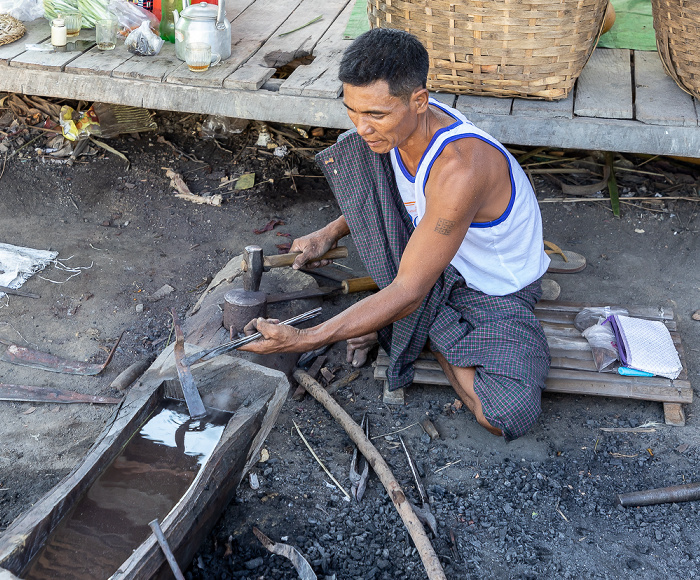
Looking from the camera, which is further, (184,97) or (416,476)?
(184,97)

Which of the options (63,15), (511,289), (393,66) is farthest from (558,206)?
(63,15)

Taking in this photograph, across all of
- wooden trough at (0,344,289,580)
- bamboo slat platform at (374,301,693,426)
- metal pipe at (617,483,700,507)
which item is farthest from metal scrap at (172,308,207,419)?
metal pipe at (617,483,700,507)

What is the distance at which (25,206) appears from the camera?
14.2 feet

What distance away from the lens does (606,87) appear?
3828mm

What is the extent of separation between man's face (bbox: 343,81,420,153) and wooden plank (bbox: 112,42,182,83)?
180cm

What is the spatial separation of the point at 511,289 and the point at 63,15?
3.15m

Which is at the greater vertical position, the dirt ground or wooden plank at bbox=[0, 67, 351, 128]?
wooden plank at bbox=[0, 67, 351, 128]

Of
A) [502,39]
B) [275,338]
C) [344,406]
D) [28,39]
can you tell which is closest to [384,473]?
[344,406]

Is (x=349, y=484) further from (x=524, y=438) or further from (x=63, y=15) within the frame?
(x=63, y=15)

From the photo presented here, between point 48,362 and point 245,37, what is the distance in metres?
2.29

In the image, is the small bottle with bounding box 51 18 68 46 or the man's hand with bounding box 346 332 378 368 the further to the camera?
the small bottle with bounding box 51 18 68 46

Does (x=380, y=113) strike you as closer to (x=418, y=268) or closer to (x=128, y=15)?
(x=418, y=268)

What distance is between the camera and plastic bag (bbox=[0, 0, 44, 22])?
436 centimetres

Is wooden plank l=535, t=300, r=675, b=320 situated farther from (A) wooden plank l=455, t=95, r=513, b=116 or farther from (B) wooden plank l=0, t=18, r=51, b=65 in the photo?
(B) wooden plank l=0, t=18, r=51, b=65
